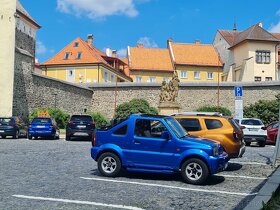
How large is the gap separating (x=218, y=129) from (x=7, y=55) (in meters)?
26.7

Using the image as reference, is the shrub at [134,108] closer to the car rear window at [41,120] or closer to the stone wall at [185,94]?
the stone wall at [185,94]

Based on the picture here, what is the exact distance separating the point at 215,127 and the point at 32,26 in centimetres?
4455

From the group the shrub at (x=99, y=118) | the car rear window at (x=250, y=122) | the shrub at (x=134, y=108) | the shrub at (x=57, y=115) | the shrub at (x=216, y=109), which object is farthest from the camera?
the shrub at (x=134, y=108)

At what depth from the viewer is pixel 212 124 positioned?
13.0 m

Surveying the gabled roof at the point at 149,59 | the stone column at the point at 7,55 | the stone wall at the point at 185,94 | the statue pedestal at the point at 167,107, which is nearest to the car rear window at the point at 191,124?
the statue pedestal at the point at 167,107

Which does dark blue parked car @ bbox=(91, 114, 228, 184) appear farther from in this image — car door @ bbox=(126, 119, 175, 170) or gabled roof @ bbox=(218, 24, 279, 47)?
gabled roof @ bbox=(218, 24, 279, 47)

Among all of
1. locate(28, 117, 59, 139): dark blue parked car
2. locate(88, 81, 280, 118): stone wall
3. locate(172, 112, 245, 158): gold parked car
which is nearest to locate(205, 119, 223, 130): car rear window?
locate(172, 112, 245, 158): gold parked car

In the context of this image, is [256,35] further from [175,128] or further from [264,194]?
[264,194]

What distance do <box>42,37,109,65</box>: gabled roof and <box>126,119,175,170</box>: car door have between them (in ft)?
174

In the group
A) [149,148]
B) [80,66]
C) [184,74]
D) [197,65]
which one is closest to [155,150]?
[149,148]

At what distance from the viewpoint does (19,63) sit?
37031 mm

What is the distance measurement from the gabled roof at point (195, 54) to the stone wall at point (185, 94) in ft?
85.0

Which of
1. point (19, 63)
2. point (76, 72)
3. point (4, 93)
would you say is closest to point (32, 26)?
point (76, 72)

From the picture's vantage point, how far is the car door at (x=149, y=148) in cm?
988
